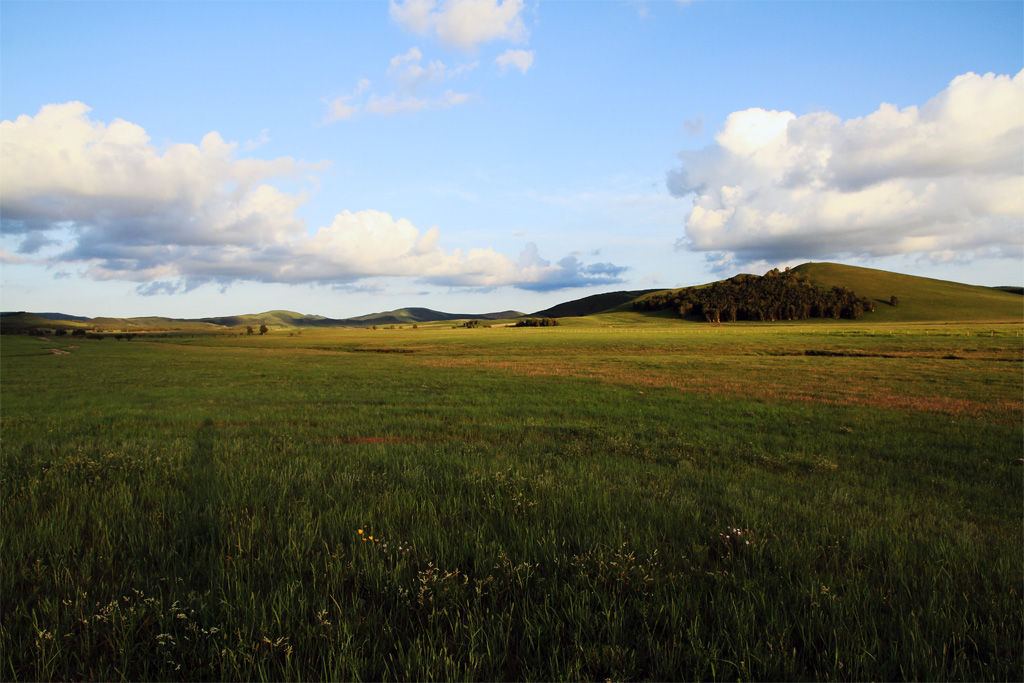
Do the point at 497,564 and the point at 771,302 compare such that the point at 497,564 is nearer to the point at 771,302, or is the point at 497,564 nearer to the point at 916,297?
the point at 771,302

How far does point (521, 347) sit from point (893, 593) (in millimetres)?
60939

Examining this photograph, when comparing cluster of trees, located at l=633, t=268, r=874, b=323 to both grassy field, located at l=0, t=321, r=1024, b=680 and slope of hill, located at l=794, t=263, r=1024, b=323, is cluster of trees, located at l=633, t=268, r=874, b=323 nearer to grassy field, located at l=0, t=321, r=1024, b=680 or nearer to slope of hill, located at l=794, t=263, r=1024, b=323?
slope of hill, located at l=794, t=263, r=1024, b=323

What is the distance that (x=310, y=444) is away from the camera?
10.4 meters

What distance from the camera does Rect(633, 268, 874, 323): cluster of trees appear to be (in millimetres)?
136250

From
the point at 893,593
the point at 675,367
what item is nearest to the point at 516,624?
the point at 893,593

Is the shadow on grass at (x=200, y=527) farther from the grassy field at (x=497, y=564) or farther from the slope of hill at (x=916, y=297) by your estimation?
the slope of hill at (x=916, y=297)

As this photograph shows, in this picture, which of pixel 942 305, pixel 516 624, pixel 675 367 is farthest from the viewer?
pixel 942 305

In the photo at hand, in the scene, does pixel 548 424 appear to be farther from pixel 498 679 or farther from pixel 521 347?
pixel 521 347

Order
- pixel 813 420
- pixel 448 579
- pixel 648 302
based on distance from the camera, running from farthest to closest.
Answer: pixel 648 302 → pixel 813 420 → pixel 448 579

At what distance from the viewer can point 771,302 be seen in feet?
462

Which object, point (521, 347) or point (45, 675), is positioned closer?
point (45, 675)

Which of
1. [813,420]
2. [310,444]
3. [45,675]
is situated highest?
[45,675]

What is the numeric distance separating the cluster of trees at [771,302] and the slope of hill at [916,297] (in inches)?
341

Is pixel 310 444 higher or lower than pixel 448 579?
lower
